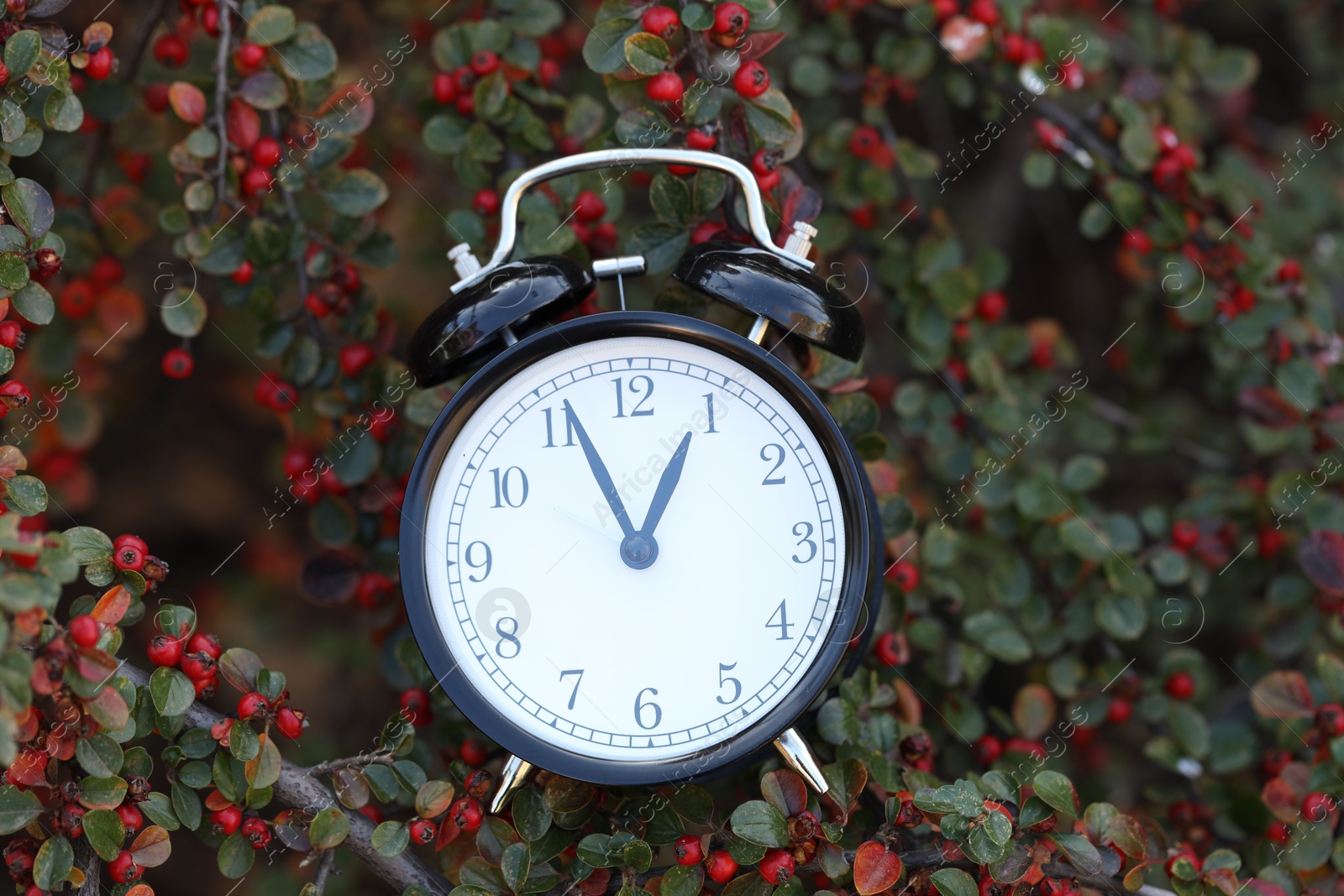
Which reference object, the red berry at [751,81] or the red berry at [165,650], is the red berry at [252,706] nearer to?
the red berry at [165,650]

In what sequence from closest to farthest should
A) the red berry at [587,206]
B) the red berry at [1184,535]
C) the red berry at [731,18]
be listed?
the red berry at [731,18] < the red berry at [587,206] < the red berry at [1184,535]

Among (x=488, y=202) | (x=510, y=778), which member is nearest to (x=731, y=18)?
(x=488, y=202)

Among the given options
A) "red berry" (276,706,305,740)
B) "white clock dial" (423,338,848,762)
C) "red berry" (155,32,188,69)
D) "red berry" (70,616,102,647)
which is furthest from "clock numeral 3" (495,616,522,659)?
"red berry" (155,32,188,69)

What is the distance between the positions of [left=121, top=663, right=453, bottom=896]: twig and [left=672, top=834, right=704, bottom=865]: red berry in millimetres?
240

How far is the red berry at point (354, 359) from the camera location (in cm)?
124

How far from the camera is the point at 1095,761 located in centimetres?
151

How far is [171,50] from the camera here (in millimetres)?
1286

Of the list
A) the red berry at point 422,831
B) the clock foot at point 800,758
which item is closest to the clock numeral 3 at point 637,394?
the clock foot at point 800,758

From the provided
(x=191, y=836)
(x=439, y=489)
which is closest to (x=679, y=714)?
(x=439, y=489)

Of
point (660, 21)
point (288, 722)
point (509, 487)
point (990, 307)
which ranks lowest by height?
point (288, 722)

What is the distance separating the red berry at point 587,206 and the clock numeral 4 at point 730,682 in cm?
57

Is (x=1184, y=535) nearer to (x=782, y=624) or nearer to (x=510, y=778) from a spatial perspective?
(x=782, y=624)

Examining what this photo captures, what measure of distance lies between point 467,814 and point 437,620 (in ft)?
0.66

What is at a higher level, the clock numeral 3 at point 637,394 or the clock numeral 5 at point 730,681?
the clock numeral 3 at point 637,394
